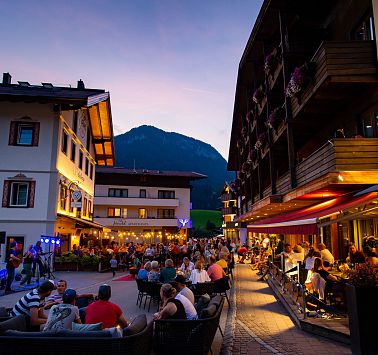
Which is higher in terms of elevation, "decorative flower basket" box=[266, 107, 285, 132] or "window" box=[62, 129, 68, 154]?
"window" box=[62, 129, 68, 154]

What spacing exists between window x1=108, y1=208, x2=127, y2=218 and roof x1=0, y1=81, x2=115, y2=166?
13.5 meters

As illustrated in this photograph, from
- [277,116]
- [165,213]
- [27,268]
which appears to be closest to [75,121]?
[27,268]

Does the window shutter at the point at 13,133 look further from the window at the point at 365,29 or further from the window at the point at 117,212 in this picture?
the window at the point at 117,212

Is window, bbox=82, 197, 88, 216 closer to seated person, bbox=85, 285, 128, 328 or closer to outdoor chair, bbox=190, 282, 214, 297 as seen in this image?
outdoor chair, bbox=190, 282, 214, 297

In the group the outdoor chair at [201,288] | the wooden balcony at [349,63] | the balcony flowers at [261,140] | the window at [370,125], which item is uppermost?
the balcony flowers at [261,140]

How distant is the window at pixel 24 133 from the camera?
71.0 feet

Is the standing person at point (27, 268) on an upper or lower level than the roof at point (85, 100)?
lower

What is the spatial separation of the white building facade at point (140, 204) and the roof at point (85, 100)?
1222 cm

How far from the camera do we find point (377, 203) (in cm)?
742

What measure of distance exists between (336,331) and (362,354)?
1.43 m

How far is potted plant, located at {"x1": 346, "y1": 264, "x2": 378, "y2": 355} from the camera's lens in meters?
5.49

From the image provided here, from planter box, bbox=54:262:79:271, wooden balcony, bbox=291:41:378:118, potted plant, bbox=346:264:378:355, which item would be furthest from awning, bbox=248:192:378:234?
planter box, bbox=54:262:79:271

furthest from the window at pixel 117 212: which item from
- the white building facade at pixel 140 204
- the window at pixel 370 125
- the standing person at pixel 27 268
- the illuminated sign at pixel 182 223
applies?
the window at pixel 370 125

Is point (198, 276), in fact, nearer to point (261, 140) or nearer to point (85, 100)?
point (261, 140)
